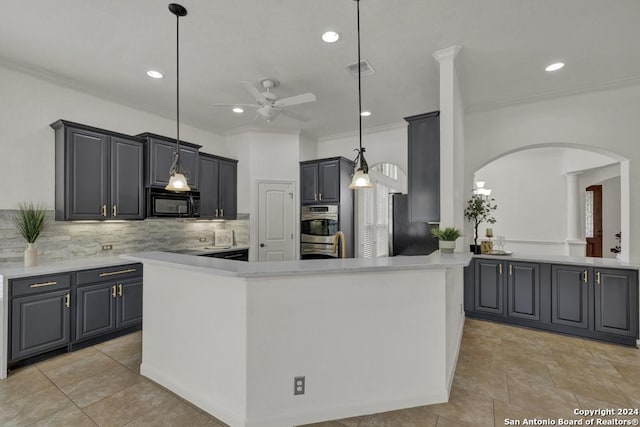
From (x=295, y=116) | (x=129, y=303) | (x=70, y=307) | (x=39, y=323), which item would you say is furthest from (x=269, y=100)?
(x=39, y=323)

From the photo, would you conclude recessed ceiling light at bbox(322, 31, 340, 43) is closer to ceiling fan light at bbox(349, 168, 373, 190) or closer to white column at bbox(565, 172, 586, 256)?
ceiling fan light at bbox(349, 168, 373, 190)

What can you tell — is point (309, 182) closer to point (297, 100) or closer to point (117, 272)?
point (297, 100)

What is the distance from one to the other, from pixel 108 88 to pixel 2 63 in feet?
2.92

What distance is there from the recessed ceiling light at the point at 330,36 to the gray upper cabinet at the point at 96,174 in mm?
2782

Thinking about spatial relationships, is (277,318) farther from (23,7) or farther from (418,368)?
(23,7)

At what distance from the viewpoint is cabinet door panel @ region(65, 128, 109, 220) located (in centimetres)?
324

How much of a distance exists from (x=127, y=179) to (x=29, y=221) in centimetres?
103

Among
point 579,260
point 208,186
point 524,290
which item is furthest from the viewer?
point 208,186

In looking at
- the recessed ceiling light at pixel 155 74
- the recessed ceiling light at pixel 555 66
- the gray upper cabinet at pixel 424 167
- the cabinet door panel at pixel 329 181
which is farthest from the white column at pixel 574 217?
the recessed ceiling light at pixel 155 74

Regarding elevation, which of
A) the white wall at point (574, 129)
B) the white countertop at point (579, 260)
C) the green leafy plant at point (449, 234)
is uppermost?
the white wall at point (574, 129)

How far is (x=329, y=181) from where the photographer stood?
5.10 metres

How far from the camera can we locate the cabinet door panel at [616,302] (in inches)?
Answer: 124

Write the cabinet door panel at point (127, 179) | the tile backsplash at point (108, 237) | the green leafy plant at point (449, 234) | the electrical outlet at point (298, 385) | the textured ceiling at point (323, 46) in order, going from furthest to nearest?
the cabinet door panel at point (127, 179)
the tile backsplash at point (108, 237)
the green leafy plant at point (449, 234)
the textured ceiling at point (323, 46)
the electrical outlet at point (298, 385)

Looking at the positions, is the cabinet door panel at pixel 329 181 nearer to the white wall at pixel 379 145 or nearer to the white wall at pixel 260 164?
the white wall at pixel 260 164
